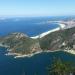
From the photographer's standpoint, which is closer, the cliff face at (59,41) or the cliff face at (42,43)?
the cliff face at (42,43)

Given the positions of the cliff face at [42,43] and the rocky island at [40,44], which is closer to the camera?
the rocky island at [40,44]

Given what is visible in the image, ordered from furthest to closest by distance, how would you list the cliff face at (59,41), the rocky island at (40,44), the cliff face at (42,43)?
1. the cliff face at (59,41)
2. the cliff face at (42,43)
3. the rocky island at (40,44)

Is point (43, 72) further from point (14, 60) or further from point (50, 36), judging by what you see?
point (50, 36)

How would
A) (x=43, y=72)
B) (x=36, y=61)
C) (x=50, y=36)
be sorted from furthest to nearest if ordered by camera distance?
(x=50, y=36) → (x=36, y=61) → (x=43, y=72)

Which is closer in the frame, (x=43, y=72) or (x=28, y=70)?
(x=43, y=72)

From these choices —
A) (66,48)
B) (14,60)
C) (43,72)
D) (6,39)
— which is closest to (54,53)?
(66,48)

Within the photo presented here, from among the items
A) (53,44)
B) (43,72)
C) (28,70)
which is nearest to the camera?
(43,72)

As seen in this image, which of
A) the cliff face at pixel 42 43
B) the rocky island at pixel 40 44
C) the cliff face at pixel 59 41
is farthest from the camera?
the cliff face at pixel 59 41
